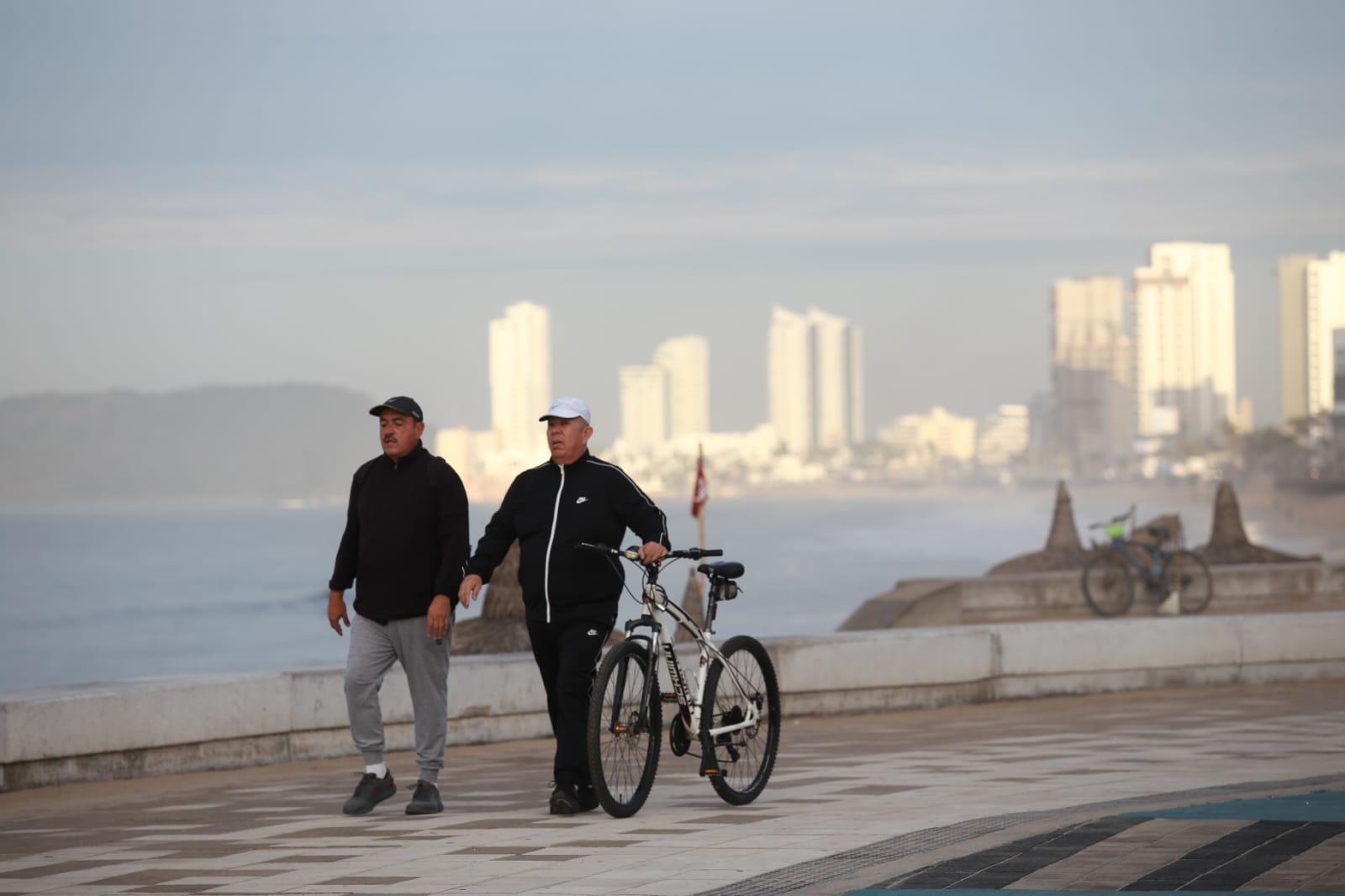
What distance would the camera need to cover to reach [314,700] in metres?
11.3

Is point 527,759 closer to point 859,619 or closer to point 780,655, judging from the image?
point 780,655

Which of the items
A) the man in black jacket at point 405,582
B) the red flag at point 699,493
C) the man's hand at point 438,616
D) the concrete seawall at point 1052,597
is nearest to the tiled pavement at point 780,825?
the man in black jacket at point 405,582

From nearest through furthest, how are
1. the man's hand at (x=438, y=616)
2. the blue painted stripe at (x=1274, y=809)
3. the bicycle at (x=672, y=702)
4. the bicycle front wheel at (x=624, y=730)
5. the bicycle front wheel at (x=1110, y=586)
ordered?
1. the blue painted stripe at (x=1274, y=809)
2. the bicycle front wheel at (x=624, y=730)
3. the bicycle at (x=672, y=702)
4. the man's hand at (x=438, y=616)
5. the bicycle front wheel at (x=1110, y=586)

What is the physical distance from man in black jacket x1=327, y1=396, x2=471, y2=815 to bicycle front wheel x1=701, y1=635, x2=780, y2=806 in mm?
1211

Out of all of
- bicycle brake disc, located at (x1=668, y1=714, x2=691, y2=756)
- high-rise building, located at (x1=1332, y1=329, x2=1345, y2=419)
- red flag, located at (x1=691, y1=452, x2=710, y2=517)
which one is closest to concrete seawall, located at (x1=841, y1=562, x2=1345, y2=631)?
red flag, located at (x1=691, y1=452, x2=710, y2=517)

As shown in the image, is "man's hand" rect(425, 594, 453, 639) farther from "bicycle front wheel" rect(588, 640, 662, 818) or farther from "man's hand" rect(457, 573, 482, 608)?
"bicycle front wheel" rect(588, 640, 662, 818)

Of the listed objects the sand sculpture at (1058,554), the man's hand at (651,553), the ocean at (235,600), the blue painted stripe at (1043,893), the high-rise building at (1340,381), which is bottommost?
the ocean at (235,600)

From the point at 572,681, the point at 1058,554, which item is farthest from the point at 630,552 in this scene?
the point at 1058,554

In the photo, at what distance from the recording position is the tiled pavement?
6.94 meters

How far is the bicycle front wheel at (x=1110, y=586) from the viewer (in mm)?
25688

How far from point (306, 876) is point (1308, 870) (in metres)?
3.42

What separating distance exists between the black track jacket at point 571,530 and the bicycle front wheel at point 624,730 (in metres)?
0.30

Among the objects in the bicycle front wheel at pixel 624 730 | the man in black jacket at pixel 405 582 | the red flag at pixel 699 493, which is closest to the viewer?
the bicycle front wheel at pixel 624 730

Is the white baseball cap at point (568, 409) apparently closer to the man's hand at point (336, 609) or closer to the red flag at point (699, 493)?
the man's hand at point (336, 609)
